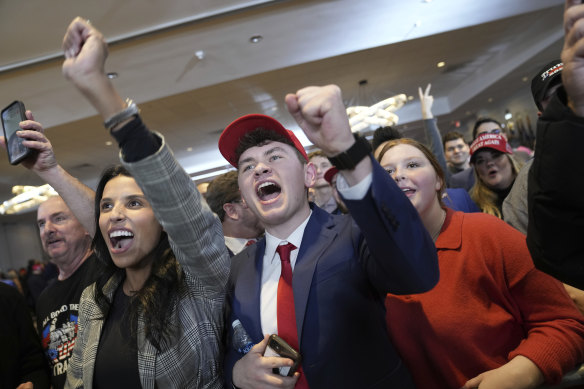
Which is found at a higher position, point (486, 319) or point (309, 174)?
point (309, 174)

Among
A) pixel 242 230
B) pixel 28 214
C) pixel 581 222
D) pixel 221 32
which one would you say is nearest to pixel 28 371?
pixel 242 230

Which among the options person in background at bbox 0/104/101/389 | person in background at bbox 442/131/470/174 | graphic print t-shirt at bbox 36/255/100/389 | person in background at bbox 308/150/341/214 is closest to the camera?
Answer: person in background at bbox 0/104/101/389

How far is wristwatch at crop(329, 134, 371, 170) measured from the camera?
0.89 m

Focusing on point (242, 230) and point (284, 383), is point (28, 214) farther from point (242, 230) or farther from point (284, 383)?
point (284, 383)

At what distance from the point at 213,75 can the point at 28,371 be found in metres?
4.18

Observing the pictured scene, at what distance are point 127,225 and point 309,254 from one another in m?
0.68

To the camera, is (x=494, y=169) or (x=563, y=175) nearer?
(x=563, y=175)

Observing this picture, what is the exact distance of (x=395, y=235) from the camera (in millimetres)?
888

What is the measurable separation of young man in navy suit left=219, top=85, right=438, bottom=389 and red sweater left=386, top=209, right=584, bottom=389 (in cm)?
18

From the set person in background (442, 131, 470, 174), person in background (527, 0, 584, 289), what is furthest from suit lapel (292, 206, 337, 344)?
person in background (442, 131, 470, 174)

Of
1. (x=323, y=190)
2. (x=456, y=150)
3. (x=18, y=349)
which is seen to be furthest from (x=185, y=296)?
(x=456, y=150)

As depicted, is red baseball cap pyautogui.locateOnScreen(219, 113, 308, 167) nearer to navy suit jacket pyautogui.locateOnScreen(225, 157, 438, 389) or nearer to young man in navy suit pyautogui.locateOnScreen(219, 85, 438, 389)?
young man in navy suit pyautogui.locateOnScreen(219, 85, 438, 389)

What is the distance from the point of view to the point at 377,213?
0.88 m

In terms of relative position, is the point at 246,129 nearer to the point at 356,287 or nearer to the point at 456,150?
the point at 356,287
